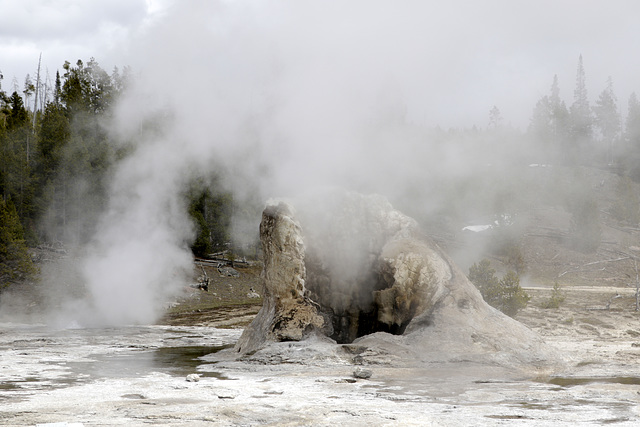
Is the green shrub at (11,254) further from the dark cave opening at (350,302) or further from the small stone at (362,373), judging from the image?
the small stone at (362,373)

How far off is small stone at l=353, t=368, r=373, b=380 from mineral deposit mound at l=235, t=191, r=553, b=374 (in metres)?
1.21

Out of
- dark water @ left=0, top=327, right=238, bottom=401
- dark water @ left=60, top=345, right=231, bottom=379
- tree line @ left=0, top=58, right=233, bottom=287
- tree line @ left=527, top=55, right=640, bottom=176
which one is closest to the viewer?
dark water @ left=0, top=327, right=238, bottom=401

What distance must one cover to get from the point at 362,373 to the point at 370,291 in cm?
367

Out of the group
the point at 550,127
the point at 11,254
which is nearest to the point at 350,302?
the point at 11,254

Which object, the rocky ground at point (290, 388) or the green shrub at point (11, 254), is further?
the green shrub at point (11, 254)

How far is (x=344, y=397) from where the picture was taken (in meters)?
8.54

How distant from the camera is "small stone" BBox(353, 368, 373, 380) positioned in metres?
10.3

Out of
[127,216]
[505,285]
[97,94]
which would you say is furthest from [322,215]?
[97,94]

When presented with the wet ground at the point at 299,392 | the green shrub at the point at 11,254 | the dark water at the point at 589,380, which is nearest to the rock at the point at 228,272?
the green shrub at the point at 11,254

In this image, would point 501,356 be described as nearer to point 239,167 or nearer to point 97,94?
point 239,167

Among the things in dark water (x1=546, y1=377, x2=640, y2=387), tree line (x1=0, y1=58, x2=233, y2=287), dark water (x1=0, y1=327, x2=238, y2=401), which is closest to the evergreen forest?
tree line (x1=0, y1=58, x2=233, y2=287)

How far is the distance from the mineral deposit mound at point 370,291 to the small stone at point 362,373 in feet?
3.97

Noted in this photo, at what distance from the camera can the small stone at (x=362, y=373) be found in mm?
10297

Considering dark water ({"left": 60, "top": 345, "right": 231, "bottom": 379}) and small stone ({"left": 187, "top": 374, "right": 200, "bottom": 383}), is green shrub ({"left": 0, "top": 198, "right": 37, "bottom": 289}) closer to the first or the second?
dark water ({"left": 60, "top": 345, "right": 231, "bottom": 379})
